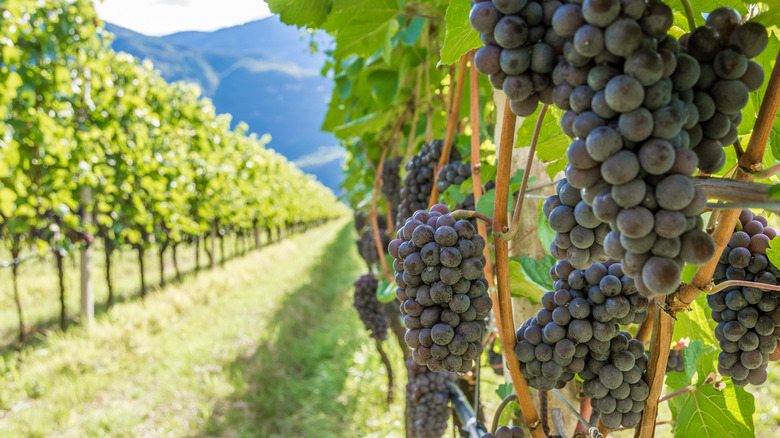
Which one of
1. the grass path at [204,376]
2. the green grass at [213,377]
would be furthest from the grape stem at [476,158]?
the grass path at [204,376]

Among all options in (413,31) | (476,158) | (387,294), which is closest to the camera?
(476,158)

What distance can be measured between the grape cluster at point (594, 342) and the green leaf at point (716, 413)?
0.16 meters

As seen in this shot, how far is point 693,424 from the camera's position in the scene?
2.38ft

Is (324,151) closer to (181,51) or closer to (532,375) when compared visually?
(181,51)

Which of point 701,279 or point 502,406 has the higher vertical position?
point 701,279

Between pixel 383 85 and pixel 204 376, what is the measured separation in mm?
4881

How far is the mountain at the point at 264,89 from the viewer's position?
388ft

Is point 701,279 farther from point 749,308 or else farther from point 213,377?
point 213,377

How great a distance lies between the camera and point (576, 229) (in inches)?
17.4

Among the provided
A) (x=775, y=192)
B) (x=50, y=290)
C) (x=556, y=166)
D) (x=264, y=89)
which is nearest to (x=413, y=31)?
(x=556, y=166)

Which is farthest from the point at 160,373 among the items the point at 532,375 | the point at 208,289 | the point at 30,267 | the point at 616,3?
the point at 30,267

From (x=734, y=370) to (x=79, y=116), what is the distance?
8690 millimetres

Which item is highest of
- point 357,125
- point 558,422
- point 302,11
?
point 302,11

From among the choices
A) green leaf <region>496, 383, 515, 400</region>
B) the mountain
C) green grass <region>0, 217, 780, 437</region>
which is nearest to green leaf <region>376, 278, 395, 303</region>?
green leaf <region>496, 383, 515, 400</region>
